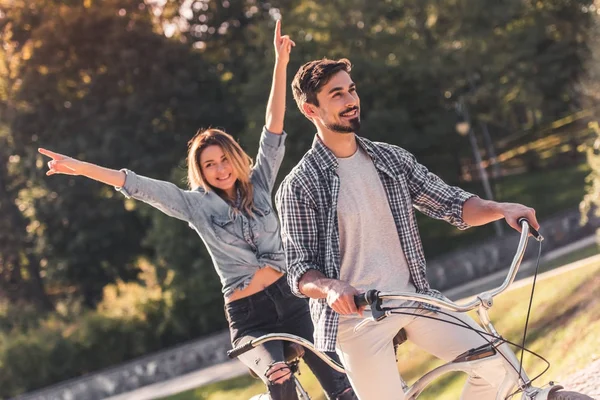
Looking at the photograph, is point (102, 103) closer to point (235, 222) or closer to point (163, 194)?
point (163, 194)

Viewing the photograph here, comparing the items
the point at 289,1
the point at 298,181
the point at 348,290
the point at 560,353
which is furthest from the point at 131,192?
the point at 289,1

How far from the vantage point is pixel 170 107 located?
33031 mm

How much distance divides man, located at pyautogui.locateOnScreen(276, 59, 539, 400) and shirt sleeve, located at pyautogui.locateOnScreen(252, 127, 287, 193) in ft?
5.08

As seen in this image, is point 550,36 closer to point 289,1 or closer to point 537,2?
point 537,2

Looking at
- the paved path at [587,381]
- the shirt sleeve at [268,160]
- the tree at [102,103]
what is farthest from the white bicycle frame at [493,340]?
the tree at [102,103]

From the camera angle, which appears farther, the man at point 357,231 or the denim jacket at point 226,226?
the denim jacket at point 226,226

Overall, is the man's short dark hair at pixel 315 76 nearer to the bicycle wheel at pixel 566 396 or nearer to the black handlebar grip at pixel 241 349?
the black handlebar grip at pixel 241 349

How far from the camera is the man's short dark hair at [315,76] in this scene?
12.8 feet

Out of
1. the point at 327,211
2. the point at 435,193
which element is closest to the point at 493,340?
the point at 435,193

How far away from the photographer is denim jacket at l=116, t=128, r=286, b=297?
5203 millimetres

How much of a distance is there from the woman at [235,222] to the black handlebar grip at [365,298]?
1.56m

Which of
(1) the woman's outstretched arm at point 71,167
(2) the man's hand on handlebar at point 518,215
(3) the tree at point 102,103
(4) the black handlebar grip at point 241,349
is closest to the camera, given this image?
(2) the man's hand on handlebar at point 518,215

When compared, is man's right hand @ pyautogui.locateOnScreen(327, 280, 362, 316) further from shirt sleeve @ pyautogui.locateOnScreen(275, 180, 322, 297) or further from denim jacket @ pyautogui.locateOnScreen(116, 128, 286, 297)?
denim jacket @ pyautogui.locateOnScreen(116, 128, 286, 297)

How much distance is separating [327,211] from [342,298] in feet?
1.57
